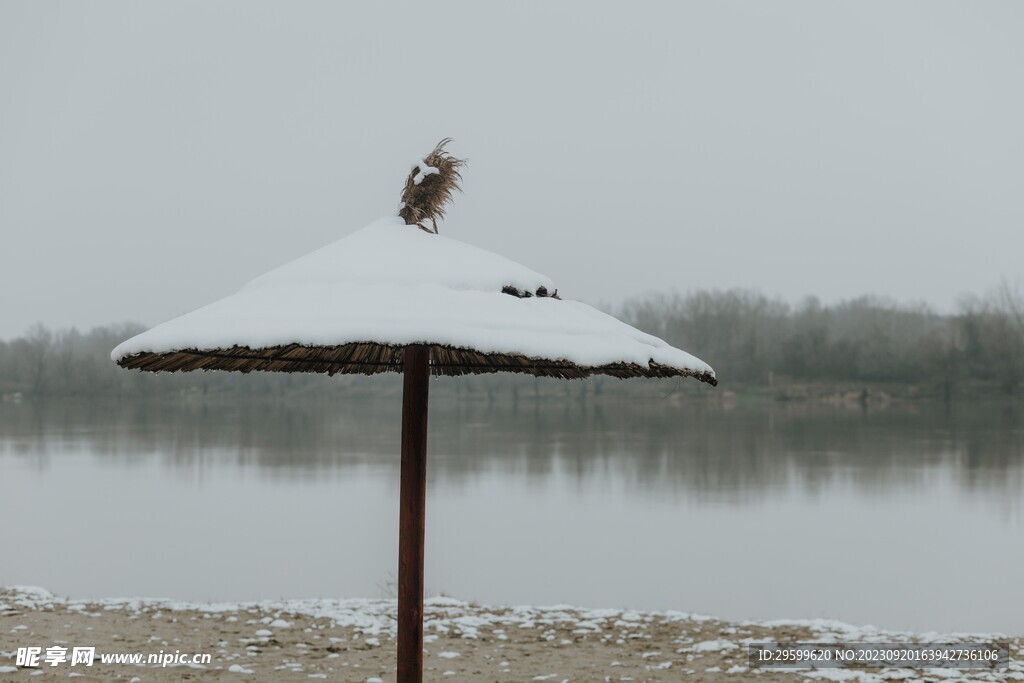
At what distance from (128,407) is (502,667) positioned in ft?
277

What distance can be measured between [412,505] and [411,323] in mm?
1189

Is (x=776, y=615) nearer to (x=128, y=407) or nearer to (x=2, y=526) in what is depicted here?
(x=2, y=526)

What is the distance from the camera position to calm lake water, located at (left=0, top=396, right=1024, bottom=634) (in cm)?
1206

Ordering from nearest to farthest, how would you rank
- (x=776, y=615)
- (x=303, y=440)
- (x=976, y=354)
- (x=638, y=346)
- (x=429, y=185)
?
(x=638, y=346)
(x=429, y=185)
(x=776, y=615)
(x=303, y=440)
(x=976, y=354)

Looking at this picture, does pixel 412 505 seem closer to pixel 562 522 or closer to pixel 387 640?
pixel 387 640

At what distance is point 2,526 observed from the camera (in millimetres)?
17688

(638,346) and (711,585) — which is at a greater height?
(638,346)

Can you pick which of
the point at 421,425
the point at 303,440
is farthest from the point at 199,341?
the point at 303,440

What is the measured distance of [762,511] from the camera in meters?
19.7

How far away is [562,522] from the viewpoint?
57.6 ft

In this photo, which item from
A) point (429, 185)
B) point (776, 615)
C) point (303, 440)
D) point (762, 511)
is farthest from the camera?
point (303, 440)

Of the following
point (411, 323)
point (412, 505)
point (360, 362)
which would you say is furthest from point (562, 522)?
point (411, 323)

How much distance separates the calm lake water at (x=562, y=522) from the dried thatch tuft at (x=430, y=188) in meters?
6.63

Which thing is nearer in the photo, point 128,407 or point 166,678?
point 166,678
